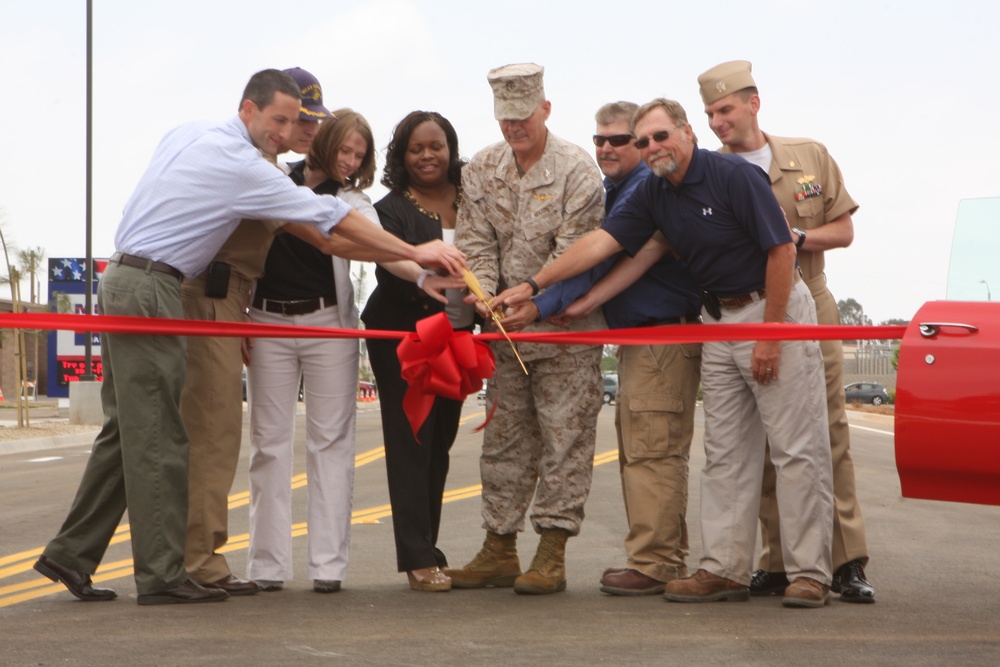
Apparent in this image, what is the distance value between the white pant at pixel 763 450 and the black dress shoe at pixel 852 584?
9.6 inches

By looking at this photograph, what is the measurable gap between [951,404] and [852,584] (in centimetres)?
124

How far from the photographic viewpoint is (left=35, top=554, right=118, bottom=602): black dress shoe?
572 cm

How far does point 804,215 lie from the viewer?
20.1 ft

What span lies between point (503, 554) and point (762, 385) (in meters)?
1.42

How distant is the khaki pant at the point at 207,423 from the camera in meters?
5.87

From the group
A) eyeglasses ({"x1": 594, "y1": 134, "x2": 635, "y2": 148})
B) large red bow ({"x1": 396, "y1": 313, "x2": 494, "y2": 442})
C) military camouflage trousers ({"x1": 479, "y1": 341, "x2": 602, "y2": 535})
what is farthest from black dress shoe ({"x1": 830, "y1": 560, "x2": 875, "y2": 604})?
eyeglasses ({"x1": 594, "y1": 134, "x2": 635, "y2": 148})

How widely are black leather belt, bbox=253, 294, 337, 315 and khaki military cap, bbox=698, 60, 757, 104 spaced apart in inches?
77.3

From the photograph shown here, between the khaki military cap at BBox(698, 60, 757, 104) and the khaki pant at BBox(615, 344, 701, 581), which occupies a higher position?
the khaki military cap at BBox(698, 60, 757, 104)

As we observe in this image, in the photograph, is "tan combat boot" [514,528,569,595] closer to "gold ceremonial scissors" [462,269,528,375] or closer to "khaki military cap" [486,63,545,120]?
"gold ceremonial scissors" [462,269,528,375]

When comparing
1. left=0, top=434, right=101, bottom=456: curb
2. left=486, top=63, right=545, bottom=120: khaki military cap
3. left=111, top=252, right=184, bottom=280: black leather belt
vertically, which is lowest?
left=0, top=434, right=101, bottom=456: curb

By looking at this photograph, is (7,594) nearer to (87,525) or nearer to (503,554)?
(87,525)

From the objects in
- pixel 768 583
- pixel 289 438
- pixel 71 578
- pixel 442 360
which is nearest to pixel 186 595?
pixel 71 578

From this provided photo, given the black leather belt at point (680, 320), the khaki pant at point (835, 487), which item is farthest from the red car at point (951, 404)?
the black leather belt at point (680, 320)

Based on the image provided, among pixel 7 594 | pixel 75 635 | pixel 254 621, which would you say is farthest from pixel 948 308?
pixel 7 594
